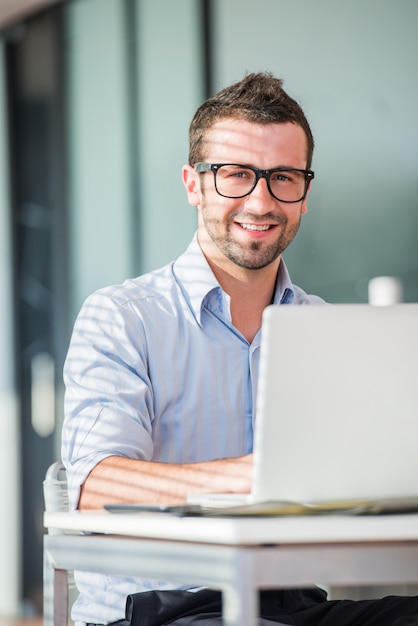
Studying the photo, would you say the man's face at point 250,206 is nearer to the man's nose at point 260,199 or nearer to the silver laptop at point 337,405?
the man's nose at point 260,199

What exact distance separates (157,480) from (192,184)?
953 mm

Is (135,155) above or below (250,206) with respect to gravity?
above

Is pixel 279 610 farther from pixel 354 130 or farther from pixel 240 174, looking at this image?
pixel 354 130

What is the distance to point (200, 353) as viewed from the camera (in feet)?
6.56

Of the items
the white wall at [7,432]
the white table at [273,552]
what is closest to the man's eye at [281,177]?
the white table at [273,552]

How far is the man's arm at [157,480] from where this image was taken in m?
1.33

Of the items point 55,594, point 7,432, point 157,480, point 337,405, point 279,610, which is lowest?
point 7,432

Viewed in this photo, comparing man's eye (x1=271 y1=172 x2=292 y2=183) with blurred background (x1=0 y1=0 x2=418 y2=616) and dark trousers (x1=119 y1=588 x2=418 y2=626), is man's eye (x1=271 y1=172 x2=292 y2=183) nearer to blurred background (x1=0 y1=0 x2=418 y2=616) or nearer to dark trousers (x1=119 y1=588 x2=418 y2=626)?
dark trousers (x1=119 y1=588 x2=418 y2=626)

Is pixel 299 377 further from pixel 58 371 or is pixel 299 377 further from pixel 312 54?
pixel 58 371

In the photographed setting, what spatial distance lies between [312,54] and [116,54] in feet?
4.46

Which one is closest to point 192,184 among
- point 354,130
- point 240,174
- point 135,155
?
point 240,174

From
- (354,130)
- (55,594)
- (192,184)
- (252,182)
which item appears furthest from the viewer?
(354,130)

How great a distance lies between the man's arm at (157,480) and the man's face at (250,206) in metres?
0.67

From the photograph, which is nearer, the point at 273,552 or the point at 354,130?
the point at 273,552
